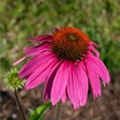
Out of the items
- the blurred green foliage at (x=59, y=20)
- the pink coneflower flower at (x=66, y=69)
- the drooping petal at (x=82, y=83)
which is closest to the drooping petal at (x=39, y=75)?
the pink coneflower flower at (x=66, y=69)

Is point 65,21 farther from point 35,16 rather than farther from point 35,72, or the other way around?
point 35,72

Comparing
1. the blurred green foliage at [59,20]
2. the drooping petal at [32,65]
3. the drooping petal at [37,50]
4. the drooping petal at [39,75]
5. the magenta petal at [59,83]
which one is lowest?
the blurred green foliage at [59,20]

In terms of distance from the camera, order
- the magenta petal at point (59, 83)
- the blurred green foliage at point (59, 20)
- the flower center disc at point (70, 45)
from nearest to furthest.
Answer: the magenta petal at point (59, 83), the flower center disc at point (70, 45), the blurred green foliage at point (59, 20)

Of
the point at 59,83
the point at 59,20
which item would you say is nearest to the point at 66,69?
the point at 59,83

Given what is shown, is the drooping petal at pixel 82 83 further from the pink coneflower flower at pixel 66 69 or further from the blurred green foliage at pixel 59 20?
the blurred green foliage at pixel 59 20

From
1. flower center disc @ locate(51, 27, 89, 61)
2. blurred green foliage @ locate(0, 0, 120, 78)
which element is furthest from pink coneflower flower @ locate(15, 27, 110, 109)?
blurred green foliage @ locate(0, 0, 120, 78)

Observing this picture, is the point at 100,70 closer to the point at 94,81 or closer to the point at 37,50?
the point at 94,81
